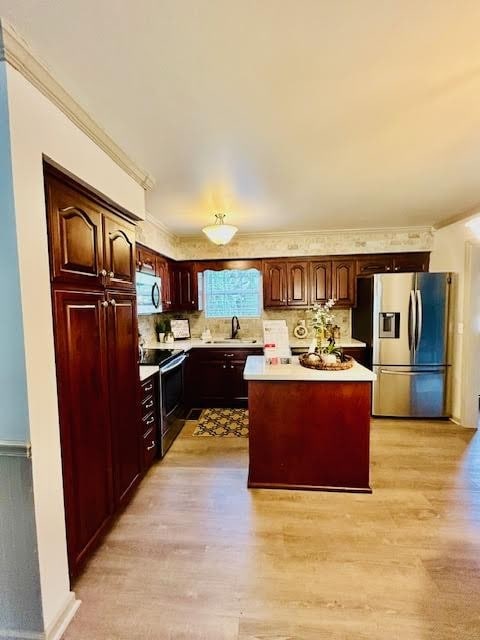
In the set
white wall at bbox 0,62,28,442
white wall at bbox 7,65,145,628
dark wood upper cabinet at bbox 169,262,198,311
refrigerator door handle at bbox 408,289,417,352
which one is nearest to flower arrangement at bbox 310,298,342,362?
refrigerator door handle at bbox 408,289,417,352

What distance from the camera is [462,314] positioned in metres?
3.79

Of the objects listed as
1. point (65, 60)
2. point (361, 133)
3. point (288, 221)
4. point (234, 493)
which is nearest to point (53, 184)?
point (65, 60)

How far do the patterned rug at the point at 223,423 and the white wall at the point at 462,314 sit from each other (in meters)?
2.59

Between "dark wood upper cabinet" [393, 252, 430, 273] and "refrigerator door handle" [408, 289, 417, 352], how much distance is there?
74 cm

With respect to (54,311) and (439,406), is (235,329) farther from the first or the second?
(54,311)

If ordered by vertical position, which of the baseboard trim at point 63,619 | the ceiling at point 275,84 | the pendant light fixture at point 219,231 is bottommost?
the baseboard trim at point 63,619

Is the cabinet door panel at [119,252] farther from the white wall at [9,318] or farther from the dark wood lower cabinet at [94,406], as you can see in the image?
the white wall at [9,318]

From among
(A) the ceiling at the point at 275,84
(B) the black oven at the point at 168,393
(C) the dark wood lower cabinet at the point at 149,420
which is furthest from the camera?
(B) the black oven at the point at 168,393

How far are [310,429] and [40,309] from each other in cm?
201

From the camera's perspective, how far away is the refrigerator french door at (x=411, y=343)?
3898 millimetres

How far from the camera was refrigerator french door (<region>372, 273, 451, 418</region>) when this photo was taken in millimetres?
3898

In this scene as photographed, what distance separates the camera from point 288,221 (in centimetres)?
406

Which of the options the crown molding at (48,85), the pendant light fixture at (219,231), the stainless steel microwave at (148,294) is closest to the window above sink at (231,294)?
the stainless steel microwave at (148,294)

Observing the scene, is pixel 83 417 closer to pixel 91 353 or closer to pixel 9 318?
pixel 91 353
